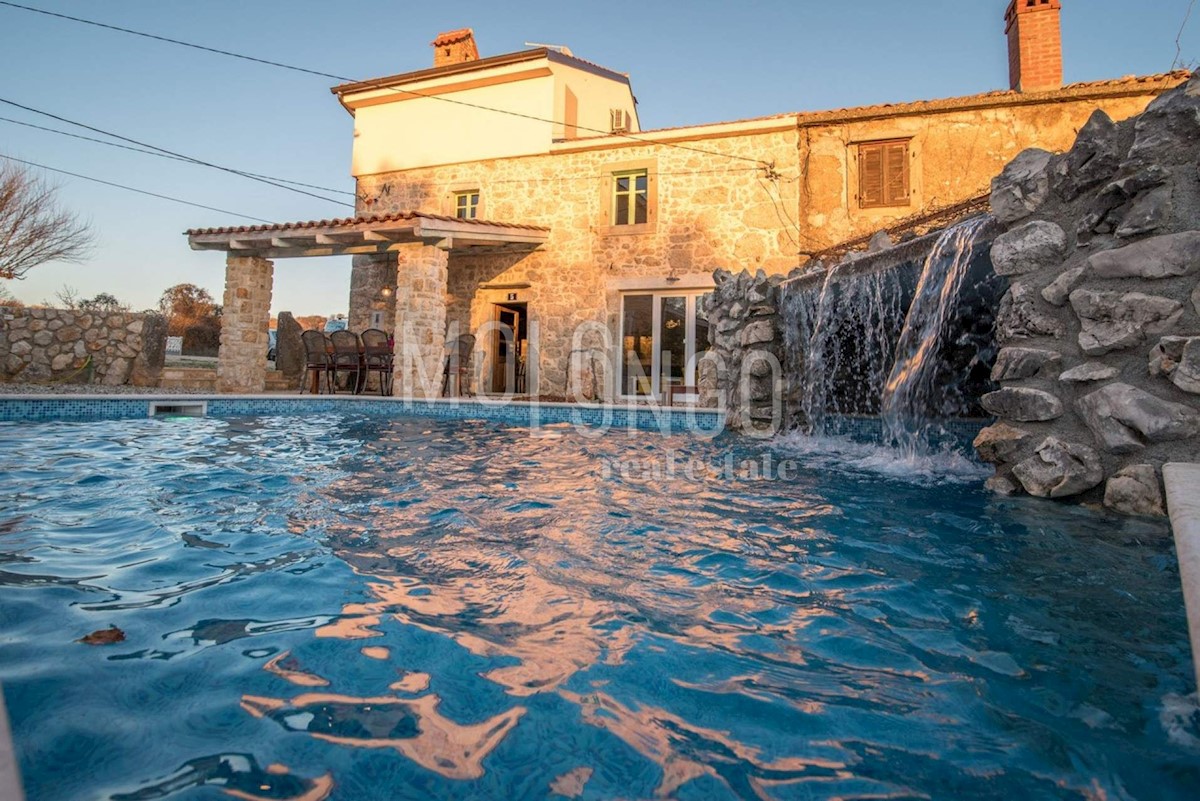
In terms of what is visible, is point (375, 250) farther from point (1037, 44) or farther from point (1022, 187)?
point (1037, 44)

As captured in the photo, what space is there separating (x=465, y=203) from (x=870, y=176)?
304 inches

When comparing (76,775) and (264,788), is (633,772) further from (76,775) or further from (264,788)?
(76,775)

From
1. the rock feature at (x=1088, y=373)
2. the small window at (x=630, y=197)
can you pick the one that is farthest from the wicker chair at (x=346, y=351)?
the rock feature at (x=1088, y=373)

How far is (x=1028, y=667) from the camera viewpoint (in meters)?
1.22

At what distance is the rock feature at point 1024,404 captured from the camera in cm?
250

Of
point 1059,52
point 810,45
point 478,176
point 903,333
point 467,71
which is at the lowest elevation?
point 903,333

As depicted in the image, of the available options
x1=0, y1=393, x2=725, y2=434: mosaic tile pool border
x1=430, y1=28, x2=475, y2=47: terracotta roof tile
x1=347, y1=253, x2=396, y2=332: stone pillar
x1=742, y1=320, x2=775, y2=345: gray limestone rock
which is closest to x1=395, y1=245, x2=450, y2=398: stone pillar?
x1=0, y1=393, x2=725, y2=434: mosaic tile pool border

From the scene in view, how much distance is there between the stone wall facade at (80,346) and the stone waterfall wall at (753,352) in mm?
10792

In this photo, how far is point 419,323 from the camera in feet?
29.8

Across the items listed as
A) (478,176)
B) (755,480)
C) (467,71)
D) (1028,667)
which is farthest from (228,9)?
(1028,667)

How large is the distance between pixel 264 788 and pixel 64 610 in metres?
1.11

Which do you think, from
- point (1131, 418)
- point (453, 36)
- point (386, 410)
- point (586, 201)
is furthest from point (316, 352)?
point (1131, 418)

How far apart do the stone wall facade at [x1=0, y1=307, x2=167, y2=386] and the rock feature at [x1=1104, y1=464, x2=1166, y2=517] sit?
1347 centimetres

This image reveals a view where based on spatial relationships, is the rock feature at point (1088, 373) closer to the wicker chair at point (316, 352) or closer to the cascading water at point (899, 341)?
the cascading water at point (899, 341)
